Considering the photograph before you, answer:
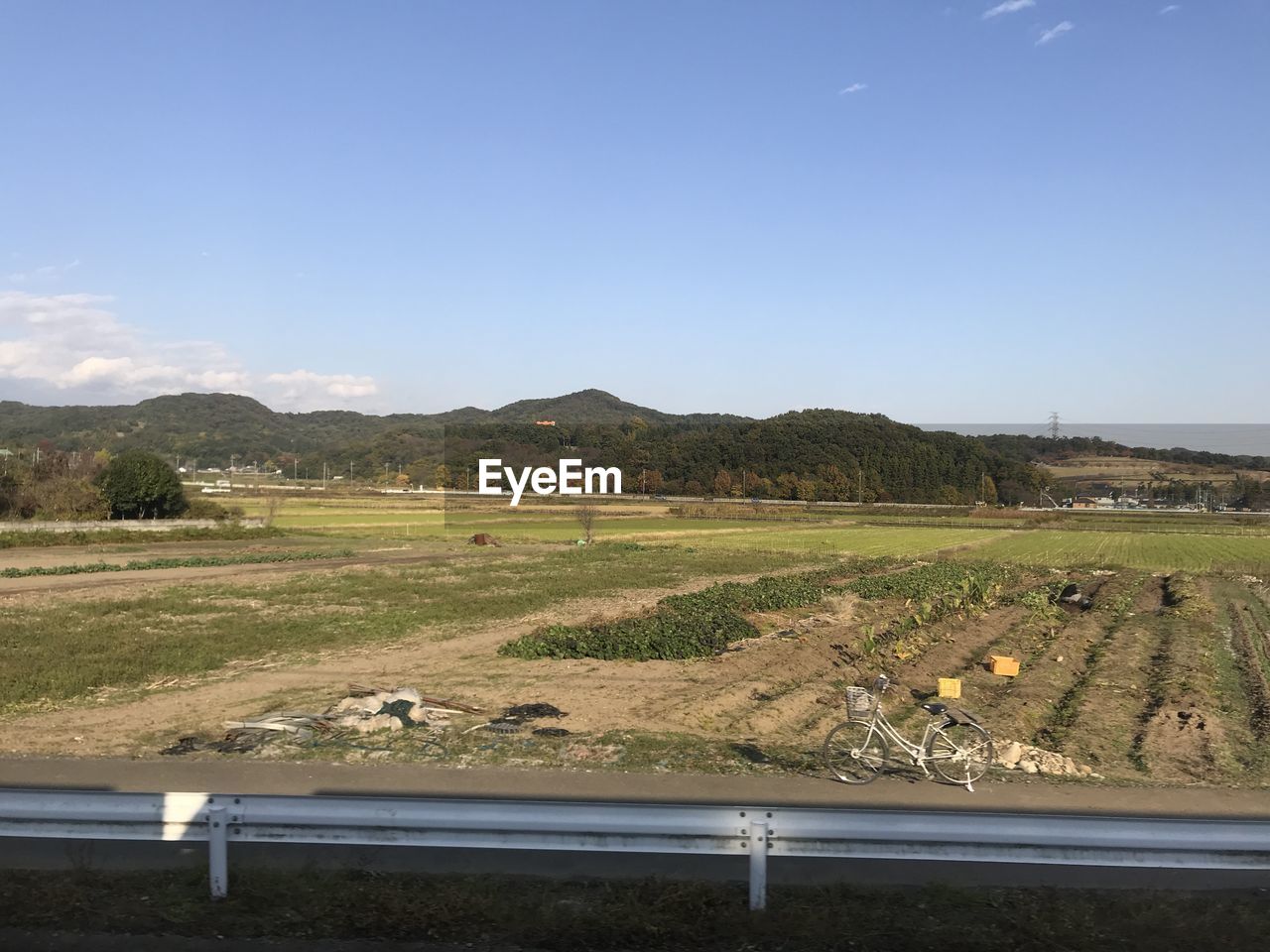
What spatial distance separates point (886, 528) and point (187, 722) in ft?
179

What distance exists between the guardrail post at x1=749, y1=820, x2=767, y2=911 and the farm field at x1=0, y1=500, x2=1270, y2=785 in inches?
143

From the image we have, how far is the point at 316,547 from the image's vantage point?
4719 centimetres

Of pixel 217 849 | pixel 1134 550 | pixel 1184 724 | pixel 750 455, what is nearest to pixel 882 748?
pixel 1184 724

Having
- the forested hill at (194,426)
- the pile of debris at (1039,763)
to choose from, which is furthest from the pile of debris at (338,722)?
the forested hill at (194,426)

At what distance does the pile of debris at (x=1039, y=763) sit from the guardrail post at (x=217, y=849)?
7.14 m

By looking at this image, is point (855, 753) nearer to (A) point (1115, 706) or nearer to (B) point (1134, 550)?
(A) point (1115, 706)

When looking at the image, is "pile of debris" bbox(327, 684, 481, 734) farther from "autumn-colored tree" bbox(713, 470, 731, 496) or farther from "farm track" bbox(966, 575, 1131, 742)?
"autumn-colored tree" bbox(713, 470, 731, 496)

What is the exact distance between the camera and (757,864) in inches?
195

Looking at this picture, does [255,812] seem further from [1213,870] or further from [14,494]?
[14,494]

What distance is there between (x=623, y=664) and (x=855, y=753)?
7.52 meters

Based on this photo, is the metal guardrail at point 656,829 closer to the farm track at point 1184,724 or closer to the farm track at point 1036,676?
the farm track at point 1184,724

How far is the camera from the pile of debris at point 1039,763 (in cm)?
912

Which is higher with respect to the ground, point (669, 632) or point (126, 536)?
point (669, 632)

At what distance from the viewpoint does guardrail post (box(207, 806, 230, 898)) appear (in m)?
5.03
